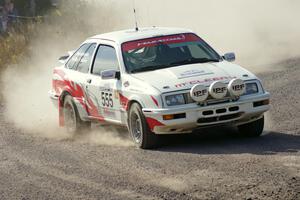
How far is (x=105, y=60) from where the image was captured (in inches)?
450

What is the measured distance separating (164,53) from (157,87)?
1.14 m

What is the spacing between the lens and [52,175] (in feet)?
30.1

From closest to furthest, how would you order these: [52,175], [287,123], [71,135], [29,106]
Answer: [52,175] < [287,123] < [71,135] < [29,106]

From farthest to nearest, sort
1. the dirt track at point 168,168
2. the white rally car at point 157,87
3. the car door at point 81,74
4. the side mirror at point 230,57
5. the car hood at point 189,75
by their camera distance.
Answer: the car door at point 81,74 < the side mirror at point 230,57 < the car hood at point 189,75 < the white rally car at point 157,87 < the dirt track at point 168,168

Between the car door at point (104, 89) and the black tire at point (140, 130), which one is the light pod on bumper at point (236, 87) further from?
the car door at point (104, 89)

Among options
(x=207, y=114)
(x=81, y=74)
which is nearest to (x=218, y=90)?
(x=207, y=114)

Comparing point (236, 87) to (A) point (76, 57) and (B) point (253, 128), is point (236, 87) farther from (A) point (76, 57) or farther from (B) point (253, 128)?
(A) point (76, 57)

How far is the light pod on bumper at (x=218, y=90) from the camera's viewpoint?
974 centimetres

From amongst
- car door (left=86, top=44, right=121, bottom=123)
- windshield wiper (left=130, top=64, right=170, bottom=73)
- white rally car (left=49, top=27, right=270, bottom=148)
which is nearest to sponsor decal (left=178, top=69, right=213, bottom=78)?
white rally car (left=49, top=27, right=270, bottom=148)

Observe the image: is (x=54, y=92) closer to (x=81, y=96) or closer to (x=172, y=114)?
(x=81, y=96)

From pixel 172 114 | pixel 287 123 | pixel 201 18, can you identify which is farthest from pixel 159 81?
pixel 201 18

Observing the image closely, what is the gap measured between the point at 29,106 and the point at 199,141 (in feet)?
22.8

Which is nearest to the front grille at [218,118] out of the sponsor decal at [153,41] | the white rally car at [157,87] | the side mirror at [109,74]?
the white rally car at [157,87]

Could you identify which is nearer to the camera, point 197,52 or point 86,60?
point 197,52
